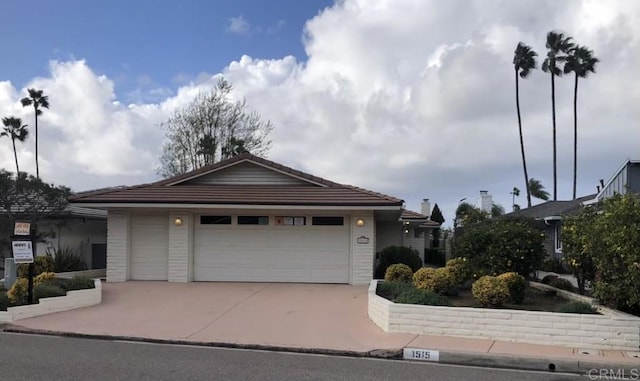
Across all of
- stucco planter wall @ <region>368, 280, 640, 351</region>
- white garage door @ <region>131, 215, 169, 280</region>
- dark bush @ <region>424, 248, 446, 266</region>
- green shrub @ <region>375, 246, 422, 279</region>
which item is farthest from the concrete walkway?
dark bush @ <region>424, 248, 446, 266</region>

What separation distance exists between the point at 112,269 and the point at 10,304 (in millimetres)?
5758

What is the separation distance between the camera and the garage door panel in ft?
57.1

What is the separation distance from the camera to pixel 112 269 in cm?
1744

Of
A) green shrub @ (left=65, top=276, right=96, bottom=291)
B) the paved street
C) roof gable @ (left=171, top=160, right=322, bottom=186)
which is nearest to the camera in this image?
the paved street

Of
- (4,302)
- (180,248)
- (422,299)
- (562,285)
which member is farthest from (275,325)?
(180,248)

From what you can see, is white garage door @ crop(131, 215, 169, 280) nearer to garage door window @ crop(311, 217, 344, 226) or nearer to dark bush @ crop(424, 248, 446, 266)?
garage door window @ crop(311, 217, 344, 226)

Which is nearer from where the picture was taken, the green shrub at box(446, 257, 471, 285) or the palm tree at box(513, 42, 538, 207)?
the green shrub at box(446, 257, 471, 285)

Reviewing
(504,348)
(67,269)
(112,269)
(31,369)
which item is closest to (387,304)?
(504,348)

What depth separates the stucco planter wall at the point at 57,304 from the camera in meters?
11.2

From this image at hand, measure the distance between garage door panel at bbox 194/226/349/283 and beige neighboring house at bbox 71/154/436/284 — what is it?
27mm

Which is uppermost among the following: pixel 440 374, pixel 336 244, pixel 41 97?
pixel 41 97

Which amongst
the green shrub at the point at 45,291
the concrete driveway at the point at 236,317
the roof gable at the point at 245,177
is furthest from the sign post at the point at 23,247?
the roof gable at the point at 245,177

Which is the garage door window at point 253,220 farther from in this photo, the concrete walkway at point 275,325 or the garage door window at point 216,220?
the concrete walkway at point 275,325

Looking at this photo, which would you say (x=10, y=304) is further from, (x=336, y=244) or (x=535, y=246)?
(x=535, y=246)
